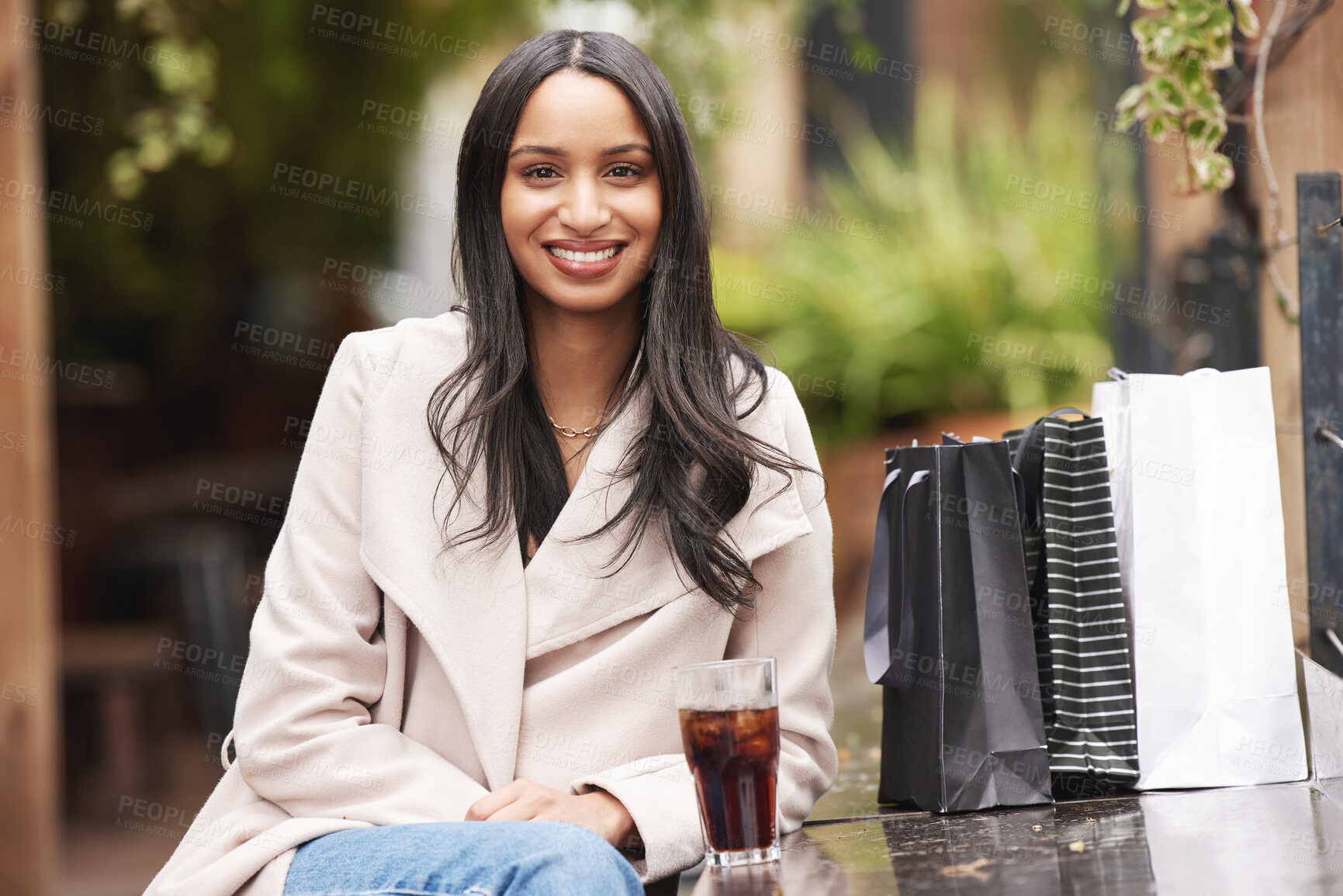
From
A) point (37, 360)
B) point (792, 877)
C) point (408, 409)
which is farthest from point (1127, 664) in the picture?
point (37, 360)

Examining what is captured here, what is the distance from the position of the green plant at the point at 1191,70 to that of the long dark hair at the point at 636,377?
852mm

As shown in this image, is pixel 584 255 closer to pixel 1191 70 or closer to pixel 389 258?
pixel 1191 70

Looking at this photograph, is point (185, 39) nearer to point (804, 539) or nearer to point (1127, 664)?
point (804, 539)

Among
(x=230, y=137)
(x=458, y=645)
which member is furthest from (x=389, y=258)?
(x=458, y=645)

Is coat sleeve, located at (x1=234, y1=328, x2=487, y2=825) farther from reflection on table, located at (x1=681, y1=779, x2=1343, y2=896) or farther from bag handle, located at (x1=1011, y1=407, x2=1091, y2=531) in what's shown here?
bag handle, located at (x1=1011, y1=407, x2=1091, y2=531)

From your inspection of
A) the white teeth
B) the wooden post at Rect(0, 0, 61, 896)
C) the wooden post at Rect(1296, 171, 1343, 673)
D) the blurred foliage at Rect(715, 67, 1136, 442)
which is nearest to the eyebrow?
the white teeth

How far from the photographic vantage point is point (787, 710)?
137 centimetres

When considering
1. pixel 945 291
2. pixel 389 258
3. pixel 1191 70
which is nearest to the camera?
pixel 1191 70

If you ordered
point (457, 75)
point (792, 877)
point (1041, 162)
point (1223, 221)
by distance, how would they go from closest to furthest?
point (792, 877) → point (1223, 221) → point (1041, 162) → point (457, 75)

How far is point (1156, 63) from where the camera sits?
6.45 feet

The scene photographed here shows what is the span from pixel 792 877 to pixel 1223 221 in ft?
6.55

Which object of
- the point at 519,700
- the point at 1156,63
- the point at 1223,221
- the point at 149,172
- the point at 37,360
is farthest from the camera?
the point at 149,172

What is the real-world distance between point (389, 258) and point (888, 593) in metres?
5.59

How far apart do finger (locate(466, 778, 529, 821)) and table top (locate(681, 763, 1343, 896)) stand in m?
0.19
